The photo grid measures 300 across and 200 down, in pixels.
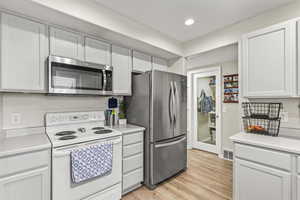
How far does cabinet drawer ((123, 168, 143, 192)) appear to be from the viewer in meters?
1.94

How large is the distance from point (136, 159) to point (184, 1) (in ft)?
7.40

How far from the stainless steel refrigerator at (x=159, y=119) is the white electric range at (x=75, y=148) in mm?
492

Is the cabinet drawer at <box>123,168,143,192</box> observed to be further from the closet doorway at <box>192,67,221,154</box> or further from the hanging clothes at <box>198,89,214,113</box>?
the hanging clothes at <box>198,89,214,113</box>

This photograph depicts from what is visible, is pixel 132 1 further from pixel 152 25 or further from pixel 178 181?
pixel 178 181

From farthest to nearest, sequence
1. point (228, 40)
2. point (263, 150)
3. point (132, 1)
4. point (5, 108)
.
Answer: point (228, 40) < point (132, 1) < point (5, 108) < point (263, 150)

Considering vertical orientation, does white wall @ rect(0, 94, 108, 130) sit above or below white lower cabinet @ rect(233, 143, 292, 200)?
above

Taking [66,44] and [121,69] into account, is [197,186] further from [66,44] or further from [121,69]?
[66,44]

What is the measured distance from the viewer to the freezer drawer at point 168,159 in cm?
210

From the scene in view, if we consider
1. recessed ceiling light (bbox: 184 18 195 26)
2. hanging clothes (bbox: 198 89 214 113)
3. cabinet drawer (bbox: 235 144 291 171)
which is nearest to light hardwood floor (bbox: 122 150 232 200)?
cabinet drawer (bbox: 235 144 291 171)

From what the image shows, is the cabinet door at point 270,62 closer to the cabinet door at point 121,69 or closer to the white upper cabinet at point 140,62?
the white upper cabinet at point 140,62

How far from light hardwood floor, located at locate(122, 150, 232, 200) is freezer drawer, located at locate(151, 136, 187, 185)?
0.14 m

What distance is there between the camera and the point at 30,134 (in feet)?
5.58

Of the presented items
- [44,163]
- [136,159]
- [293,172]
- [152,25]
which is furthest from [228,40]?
[44,163]

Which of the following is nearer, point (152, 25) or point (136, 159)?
point (136, 159)
